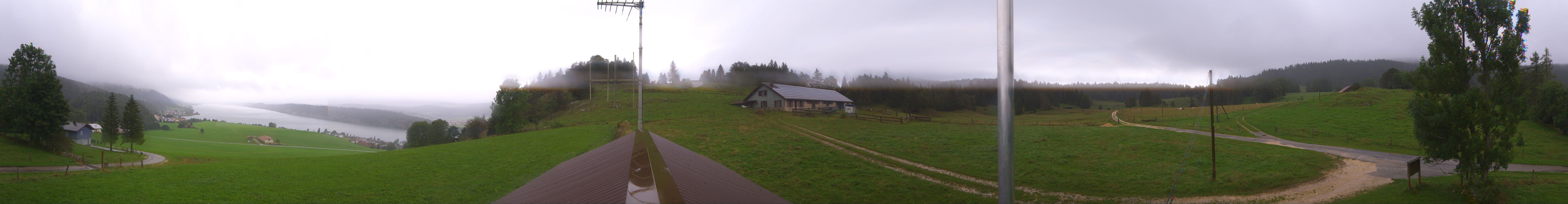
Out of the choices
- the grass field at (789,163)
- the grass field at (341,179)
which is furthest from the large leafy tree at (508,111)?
the grass field at (789,163)

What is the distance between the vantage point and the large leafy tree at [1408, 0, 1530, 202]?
10.8m

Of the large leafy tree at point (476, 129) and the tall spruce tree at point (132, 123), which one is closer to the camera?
the large leafy tree at point (476, 129)

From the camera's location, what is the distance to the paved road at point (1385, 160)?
1691cm

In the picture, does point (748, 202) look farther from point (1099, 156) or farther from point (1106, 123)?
point (1106, 123)

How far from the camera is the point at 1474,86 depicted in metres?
11.3

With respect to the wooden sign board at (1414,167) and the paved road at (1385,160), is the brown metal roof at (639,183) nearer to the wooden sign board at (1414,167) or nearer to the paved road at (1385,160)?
the wooden sign board at (1414,167)

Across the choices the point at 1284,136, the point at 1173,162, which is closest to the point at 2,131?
the point at 1173,162

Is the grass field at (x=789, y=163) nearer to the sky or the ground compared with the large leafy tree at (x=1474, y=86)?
nearer to the ground

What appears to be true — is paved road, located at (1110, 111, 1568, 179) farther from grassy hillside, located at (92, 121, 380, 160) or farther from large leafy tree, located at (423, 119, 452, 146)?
grassy hillside, located at (92, 121, 380, 160)

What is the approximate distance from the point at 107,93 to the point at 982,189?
66.2m

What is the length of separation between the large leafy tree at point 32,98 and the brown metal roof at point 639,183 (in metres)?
46.6

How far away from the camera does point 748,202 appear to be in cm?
541

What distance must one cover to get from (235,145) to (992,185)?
6266 cm

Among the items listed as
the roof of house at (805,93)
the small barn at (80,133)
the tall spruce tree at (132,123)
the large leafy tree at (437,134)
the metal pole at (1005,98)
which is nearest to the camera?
the metal pole at (1005,98)
